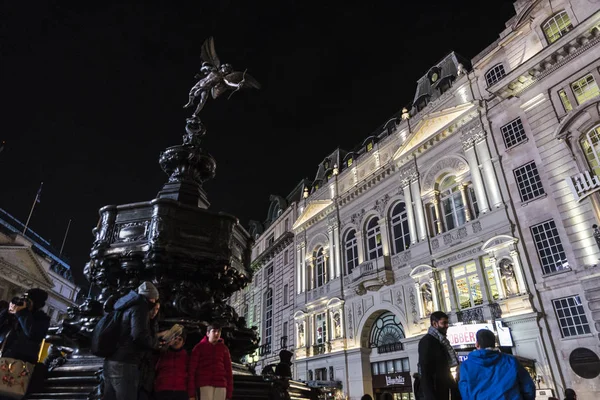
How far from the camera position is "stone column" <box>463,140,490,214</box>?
18.4 metres

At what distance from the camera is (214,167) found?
8492mm

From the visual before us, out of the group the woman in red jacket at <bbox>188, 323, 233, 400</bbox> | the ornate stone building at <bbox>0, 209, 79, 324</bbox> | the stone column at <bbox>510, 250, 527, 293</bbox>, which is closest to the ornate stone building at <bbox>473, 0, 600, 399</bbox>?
the stone column at <bbox>510, 250, 527, 293</bbox>

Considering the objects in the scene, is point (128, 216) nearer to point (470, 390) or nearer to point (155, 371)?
point (155, 371)

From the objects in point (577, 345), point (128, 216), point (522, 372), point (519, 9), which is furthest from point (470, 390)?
point (519, 9)

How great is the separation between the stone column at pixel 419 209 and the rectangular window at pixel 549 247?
604cm

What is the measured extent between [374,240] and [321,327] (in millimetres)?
8027

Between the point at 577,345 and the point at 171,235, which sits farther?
the point at 577,345

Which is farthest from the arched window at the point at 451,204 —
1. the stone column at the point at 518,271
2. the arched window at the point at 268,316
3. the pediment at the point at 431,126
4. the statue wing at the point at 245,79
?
the arched window at the point at 268,316

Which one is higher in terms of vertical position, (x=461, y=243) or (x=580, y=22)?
(x=580, y=22)

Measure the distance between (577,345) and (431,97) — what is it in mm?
17089

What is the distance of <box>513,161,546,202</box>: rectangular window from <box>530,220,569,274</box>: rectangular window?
5.02 ft

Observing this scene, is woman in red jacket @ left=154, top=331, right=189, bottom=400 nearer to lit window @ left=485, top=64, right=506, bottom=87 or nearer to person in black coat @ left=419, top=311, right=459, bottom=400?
person in black coat @ left=419, top=311, right=459, bottom=400

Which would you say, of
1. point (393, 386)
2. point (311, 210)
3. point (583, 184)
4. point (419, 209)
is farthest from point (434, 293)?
point (311, 210)

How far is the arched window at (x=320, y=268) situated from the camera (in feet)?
94.7
